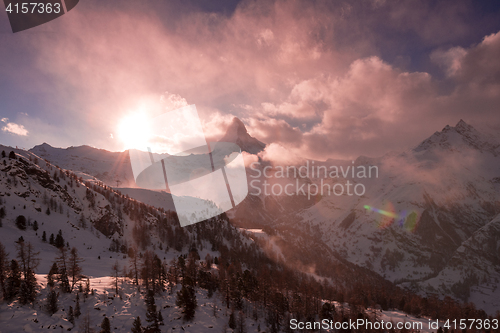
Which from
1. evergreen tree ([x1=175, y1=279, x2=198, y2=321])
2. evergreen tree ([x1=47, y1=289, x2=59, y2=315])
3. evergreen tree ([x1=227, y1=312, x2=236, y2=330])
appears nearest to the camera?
evergreen tree ([x1=47, y1=289, x2=59, y2=315])

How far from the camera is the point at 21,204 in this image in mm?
124125

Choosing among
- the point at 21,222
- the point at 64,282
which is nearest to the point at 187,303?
the point at 64,282

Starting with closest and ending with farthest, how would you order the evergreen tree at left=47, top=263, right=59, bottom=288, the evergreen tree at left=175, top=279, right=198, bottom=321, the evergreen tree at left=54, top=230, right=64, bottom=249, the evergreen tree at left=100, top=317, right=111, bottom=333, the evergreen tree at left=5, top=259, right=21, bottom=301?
the evergreen tree at left=5, top=259, right=21, bottom=301 < the evergreen tree at left=100, top=317, right=111, bottom=333 < the evergreen tree at left=47, top=263, right=59, bottom=288 < the evergreen tree at left=175, top=279, right=198, bottom=321 < the evergreen tree at left=54, top=230, right=64, bottom=249

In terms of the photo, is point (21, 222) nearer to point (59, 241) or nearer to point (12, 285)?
point (59, 241)

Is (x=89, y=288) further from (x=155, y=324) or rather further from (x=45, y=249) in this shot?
(x=45, y=249)

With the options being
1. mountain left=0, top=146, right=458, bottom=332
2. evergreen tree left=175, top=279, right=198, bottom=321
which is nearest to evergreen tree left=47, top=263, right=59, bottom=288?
mountain left=0, top=146, right=458, bottom=332

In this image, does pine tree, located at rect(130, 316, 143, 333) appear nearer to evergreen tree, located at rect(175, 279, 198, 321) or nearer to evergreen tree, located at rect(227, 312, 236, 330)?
evergreen tree, located at rect(175, 279, 198, 321)

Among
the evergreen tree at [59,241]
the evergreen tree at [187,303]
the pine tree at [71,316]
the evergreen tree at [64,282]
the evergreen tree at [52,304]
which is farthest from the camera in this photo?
the evergreen tree at [59,241]

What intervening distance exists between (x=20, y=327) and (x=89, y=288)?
20.9 meters

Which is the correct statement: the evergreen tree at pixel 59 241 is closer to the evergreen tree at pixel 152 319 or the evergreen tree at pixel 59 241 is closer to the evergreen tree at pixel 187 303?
the evergreen tree at pixel 152 319

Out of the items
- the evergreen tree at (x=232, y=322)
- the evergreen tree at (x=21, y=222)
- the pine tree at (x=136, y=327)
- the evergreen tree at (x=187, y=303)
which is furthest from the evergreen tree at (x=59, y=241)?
the evergreen tree at (x=232, y=322)

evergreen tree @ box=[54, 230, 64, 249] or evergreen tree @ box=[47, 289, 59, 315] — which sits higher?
evergreen tree @ box=[54, 230, 64, 249]

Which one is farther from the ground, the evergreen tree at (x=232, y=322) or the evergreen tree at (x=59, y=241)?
the evergreen tree at (x=59, y=241)

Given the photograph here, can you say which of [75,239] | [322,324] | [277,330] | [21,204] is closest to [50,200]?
[21,204]
